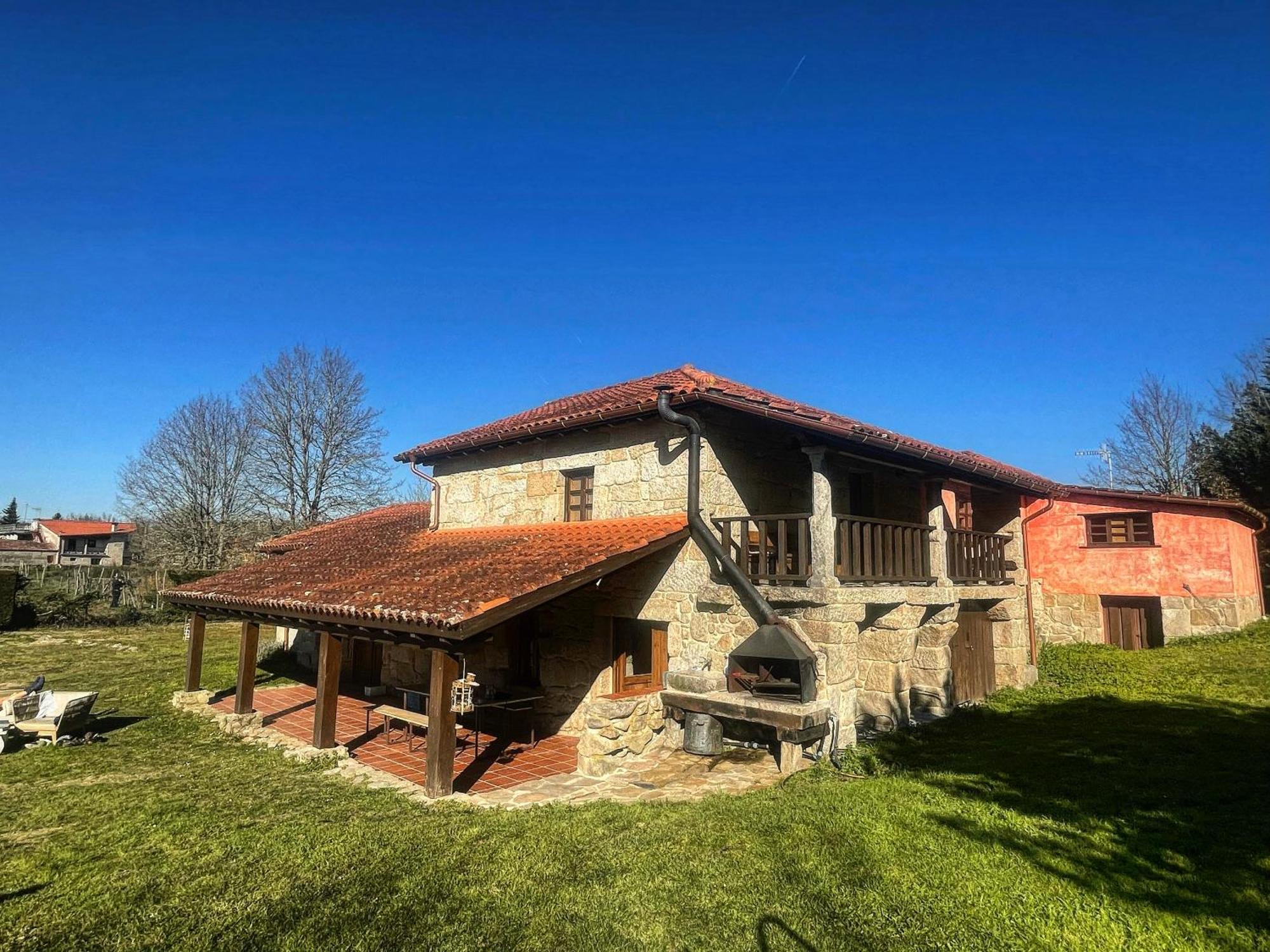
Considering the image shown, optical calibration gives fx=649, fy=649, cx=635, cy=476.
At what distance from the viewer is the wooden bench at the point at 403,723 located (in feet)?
29.0

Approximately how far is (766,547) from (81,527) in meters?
59.9

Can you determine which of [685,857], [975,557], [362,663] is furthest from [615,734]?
[362,663]

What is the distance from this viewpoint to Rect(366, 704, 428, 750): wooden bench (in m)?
8.83

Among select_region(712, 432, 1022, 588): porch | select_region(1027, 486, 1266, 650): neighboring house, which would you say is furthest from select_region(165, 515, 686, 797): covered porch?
select_region(1027, 486, 1266, 650): neighboring house

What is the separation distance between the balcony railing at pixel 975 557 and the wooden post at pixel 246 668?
1114cm

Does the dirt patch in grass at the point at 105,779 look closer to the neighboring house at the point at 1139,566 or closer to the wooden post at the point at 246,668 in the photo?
the wooden post at the point at 246,668

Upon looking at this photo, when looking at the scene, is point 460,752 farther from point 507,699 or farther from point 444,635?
point 444,635

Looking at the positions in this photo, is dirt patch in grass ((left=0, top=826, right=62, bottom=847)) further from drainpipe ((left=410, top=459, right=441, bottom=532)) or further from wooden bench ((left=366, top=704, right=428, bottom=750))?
drainpipe ((left=410, top=459, right=441, bottom=532))

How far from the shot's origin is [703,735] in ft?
27.9

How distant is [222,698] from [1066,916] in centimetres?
1384

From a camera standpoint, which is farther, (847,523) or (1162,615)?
(1162,615)

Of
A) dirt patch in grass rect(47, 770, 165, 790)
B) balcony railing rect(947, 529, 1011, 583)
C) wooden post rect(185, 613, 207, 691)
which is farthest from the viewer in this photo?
wooden post rect(185, 613, 207, 691)

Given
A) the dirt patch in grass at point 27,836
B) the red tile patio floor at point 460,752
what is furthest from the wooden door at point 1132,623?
the dirt patch in grass at point 27,836

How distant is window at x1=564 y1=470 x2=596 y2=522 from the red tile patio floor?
3.50 meters
